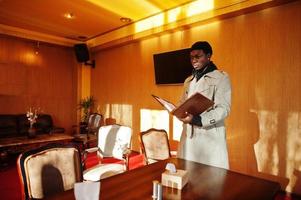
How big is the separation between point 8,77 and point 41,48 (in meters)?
1.15

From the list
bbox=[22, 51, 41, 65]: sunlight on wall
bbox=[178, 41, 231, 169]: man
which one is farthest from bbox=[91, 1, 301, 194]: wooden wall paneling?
bbox=[22, 51, 41, 65]: sunlight on wall

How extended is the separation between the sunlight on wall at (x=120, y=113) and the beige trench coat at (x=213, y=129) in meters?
3.59

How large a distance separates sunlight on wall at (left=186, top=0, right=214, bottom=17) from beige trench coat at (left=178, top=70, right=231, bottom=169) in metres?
2.21

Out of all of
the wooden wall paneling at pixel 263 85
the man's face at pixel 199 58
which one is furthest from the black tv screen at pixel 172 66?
the man's face at pixel 199 58

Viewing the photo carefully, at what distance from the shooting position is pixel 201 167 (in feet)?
5.28

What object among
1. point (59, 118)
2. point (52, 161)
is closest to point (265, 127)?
point (52, 161)

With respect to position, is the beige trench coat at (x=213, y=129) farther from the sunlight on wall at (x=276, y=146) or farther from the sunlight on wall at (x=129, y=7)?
the sunlight on wall at (x=129, y=7)

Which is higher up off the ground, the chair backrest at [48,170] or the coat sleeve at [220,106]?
the coat sleeve at [220,106]

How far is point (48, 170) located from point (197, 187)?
40.7 inches

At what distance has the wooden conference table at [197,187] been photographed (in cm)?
114

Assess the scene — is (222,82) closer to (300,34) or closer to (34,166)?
(34,166)

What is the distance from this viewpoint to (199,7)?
12.1ft

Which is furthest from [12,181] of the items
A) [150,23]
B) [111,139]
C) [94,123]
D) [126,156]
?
[150,23]

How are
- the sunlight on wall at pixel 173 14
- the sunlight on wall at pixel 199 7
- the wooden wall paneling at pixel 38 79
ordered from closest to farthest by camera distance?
the sunlight on wall at pixel 199 7 < the sunlight on wall at pixel 173 14 < the wooden wall paneling at pixel 38 79
